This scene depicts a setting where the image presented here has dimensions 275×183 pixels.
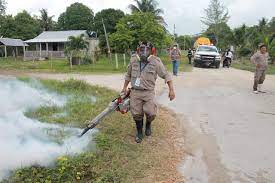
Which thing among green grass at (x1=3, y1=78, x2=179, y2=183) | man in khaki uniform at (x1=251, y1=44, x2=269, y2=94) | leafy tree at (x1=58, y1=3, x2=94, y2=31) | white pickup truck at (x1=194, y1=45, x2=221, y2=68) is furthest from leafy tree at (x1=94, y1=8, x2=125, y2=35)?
green grass at (x1=3, y1=78, x2=179, y2=183)

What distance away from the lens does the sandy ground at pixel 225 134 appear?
567 cm

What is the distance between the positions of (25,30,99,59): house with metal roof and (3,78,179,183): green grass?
41216mm

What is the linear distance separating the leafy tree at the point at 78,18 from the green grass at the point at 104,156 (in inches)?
2372

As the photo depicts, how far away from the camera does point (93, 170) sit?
204 inches

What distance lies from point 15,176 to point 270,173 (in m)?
3.63

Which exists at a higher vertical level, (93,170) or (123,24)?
(123,24)

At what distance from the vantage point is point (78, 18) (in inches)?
2707

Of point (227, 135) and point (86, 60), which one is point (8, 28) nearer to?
point (86, 60)

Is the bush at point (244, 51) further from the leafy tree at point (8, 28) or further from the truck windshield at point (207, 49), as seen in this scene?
the leafy tree at point (8, 28)

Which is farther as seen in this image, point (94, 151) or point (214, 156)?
point (214, 156)

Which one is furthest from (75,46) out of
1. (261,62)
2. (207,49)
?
(261,62)

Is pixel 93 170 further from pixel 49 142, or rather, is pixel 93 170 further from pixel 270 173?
pixel 270 173

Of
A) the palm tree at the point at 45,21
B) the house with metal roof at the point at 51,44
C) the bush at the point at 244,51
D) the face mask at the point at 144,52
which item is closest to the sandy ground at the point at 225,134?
the face mask at the point at 144,52

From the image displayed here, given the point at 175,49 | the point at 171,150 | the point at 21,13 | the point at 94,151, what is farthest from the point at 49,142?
the point at 21,13
